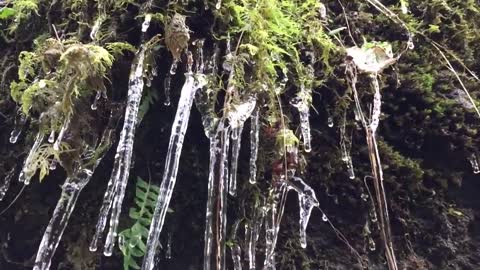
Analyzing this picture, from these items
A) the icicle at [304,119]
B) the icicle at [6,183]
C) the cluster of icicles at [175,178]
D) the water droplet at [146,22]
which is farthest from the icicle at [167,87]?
the icicle at [6,183]

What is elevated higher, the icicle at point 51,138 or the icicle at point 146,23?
the icicle at point 146,23

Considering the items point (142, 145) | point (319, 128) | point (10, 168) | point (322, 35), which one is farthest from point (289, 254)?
point (10, 168)

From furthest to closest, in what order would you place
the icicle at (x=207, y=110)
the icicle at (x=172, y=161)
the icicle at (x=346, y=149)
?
the icicle at (x=346, y=149)
the icicle at (x=207, y=110)
the icicle at (x=172, y=161)

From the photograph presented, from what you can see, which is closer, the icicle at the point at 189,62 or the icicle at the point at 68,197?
the icicle at the point at 68,197

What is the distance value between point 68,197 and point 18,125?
285mm

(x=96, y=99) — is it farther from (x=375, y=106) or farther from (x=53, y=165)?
(x=375, y=106)

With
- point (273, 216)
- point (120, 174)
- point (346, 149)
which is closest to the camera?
point (120, 174)

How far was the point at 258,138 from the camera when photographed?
1.48m

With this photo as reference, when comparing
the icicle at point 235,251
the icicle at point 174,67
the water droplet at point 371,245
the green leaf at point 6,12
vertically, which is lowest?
the icicle at point 235,251

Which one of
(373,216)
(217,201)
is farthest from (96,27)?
(373,216)

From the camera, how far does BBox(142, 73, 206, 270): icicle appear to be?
1.34 metres

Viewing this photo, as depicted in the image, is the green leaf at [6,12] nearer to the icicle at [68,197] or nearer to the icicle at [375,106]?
the icicle at [68,197]

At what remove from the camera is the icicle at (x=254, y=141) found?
1424mm

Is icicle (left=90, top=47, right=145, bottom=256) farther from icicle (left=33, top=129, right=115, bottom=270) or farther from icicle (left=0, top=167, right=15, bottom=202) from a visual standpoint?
icicle (left=0, top=167, right=15, bottom=202)
